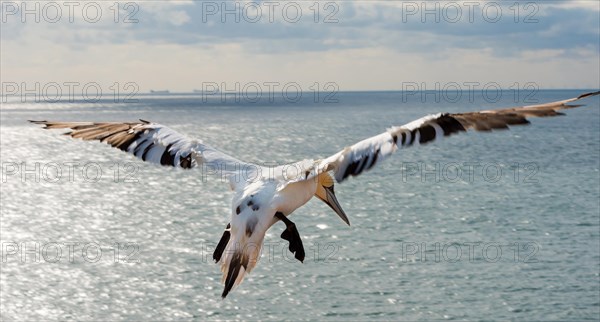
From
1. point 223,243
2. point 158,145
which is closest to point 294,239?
point 223,243

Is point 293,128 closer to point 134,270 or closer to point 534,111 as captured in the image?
point 134,270

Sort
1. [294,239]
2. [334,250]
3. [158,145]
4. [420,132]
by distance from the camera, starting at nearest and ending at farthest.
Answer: [294,239] → [420,132] → [158,145] → [334,250]

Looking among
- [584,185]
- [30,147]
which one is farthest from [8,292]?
[30,147]

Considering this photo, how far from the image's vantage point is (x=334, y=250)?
55844 mm

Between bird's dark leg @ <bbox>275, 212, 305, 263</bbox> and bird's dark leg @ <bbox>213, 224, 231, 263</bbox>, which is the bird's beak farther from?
bird's dark leg @ <bbox>213, 224, 231, 263</bbox>

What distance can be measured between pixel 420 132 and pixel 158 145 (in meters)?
3.12

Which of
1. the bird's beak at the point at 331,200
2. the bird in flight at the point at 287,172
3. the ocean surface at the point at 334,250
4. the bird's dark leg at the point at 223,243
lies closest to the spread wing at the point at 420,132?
the bird in flight at the point at 287,172

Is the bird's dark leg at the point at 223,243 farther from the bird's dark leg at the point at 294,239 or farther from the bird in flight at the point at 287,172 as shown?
the bird's dark leg at the point at 294,239

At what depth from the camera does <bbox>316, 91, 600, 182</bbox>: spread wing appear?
7215 mm

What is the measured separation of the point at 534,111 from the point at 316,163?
223cm

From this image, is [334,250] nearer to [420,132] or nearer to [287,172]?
[420,132]

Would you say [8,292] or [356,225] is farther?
[356,225]

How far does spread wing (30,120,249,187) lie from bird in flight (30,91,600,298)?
0.01m

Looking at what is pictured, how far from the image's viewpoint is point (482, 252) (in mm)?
56531
